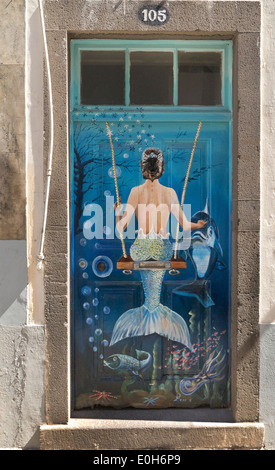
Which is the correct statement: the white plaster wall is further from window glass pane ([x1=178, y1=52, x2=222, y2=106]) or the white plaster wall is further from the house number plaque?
window glass pane ([x1=178, y1=52, x2=222, y2=106])

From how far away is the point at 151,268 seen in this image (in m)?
4.74

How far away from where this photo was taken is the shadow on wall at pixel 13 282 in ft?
14.7

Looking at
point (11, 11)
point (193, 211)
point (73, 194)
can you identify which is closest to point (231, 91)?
point (193, 211)

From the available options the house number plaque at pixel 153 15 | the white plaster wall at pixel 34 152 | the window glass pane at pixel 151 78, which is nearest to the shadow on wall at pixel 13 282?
the white plaster wall at pixel 34 152

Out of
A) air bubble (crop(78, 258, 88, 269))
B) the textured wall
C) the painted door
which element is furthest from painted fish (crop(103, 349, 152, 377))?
the textured wall

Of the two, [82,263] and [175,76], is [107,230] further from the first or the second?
[175,76]

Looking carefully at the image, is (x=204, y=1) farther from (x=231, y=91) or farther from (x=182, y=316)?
(x=182, y=316)

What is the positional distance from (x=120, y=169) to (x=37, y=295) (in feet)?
4.18

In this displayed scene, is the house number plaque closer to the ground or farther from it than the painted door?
farther from it

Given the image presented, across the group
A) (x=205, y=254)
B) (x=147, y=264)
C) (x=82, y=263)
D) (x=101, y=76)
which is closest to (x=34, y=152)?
(x=101, y=76)

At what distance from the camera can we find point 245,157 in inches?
178

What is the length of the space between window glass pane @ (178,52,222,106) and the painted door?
4 cm

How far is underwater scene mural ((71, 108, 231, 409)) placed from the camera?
15.4 feet

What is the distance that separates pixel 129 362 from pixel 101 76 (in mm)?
2467
